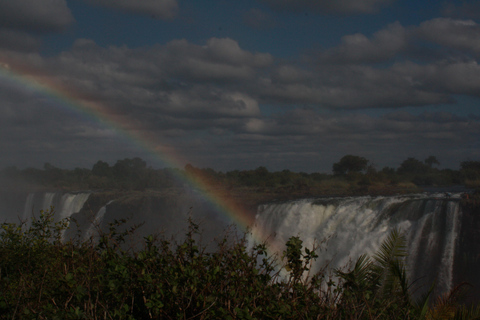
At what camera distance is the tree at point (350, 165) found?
1860 inches

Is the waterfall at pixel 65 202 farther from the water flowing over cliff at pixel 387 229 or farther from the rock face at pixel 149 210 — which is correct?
the water flowing over cliff at pixel 387 229

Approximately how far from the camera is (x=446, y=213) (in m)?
14.7

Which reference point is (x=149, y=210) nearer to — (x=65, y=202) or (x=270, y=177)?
(x=65, y=202)

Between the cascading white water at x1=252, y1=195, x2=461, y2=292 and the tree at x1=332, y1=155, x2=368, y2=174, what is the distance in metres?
28.8

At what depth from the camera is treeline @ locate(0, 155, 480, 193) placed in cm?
3547

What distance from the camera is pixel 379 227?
51.8 ft

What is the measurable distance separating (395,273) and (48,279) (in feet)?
13.5

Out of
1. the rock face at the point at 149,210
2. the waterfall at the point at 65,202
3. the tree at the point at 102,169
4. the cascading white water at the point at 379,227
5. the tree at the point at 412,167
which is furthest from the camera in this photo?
the tree at the point at 102,169

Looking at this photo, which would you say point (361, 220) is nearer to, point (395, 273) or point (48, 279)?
point (395, 273)

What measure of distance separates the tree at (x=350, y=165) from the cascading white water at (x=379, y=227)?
28828 mm

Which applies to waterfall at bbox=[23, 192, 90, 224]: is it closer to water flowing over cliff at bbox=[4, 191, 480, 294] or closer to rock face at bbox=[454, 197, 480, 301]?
water flowing over cliff at bbox=[4, 191, 480, 294]

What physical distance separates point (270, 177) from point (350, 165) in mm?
10135

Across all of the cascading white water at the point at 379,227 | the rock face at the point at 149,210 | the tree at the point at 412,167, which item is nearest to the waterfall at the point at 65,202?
the rock face at the point at 149,210

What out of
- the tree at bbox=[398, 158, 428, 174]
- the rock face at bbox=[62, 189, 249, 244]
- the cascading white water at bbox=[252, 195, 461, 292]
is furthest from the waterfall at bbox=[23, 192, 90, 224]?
the tree at bbox=[398, 158, 428, 174]
